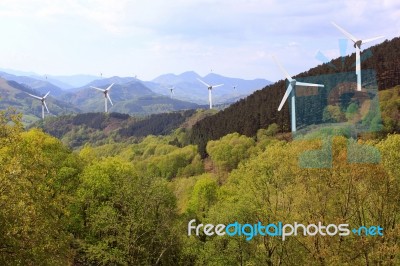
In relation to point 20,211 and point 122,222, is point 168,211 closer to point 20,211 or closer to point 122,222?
point 122,222

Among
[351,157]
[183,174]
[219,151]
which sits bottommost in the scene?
[183,174]

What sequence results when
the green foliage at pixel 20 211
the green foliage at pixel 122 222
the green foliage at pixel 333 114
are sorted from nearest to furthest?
the green foliage at pixel 20 211 → the green foliage at pixel 122 222 → the green foliage at pixel 333 114

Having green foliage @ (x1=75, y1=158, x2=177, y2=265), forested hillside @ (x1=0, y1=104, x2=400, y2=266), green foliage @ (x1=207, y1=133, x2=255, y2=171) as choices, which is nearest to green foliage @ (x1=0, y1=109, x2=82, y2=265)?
forested hillside @ (x1=0, y1=104, x2=400, y2=266)

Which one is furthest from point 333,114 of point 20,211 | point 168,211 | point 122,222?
point 20,211

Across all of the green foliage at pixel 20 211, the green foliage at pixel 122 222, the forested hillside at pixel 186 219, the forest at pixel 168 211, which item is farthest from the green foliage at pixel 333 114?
the green foliage at pixel 20 211

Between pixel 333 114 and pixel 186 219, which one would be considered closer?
pixel 186 219

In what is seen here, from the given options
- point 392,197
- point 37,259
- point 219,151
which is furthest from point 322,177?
point 219,151

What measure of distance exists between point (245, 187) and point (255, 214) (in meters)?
12.4

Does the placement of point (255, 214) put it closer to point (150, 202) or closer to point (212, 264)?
point (212, 264)

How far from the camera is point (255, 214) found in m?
46.2

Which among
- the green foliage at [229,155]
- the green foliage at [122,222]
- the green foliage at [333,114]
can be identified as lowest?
the green foliage at [229,155]

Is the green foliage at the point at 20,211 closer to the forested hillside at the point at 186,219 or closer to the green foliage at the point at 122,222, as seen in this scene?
the forested hillside at the point at 186,219

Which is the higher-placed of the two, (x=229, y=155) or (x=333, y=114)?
(x=333, y=114)

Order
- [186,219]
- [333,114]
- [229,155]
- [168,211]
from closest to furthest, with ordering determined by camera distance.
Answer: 1. [168,211]
2. [186,219]
3. [333,114]
4. [229,155]
